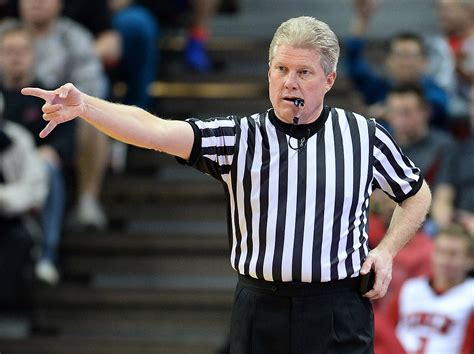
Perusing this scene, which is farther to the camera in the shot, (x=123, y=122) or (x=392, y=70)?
(x=392, y=70)

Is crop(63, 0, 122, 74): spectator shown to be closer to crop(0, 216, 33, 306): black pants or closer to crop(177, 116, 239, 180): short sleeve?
crop(0, 216, 33, 306): black pants

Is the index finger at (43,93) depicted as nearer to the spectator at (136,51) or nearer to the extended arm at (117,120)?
the extended arm at (117,120)

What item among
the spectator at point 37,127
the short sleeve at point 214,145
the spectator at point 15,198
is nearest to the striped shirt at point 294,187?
the short sleeve at point 214,145

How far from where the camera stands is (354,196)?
11.4 ft

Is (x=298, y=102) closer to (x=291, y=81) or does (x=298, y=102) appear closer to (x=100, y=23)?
(x=291, y=81)

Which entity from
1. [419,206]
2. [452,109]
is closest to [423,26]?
[452,109]

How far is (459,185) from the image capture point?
260 inches

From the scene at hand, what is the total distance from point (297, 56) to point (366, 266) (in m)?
0.68

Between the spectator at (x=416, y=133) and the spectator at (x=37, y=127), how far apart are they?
1.91 metres

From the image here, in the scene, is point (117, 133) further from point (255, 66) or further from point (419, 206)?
point (255, 66)

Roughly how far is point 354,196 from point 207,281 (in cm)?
335

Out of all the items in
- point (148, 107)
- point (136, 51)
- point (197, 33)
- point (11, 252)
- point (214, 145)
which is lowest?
point (11, 252)

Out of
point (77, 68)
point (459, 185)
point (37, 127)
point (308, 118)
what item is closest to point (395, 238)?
point (308, 118)

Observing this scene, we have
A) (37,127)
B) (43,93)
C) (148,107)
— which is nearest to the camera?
(43,93)
